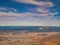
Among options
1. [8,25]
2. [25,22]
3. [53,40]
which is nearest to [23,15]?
[25,22]

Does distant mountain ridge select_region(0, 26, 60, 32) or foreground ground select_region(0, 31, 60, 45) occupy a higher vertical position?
distant mountain ridge select_region(0, 26, 60, 32)

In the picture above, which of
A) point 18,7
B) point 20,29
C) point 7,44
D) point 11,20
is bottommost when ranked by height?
point 7,44

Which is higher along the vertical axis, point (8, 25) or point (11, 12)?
point (11, 12)

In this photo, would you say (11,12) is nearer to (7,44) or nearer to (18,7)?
(18,7)

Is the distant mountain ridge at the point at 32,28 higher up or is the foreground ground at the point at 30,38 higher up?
the distant mountain ridge at the point at 32,28

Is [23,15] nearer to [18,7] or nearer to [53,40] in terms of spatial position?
[18,7]

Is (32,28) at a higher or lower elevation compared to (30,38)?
higher

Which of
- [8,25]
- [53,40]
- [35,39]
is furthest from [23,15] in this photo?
[53,40]
